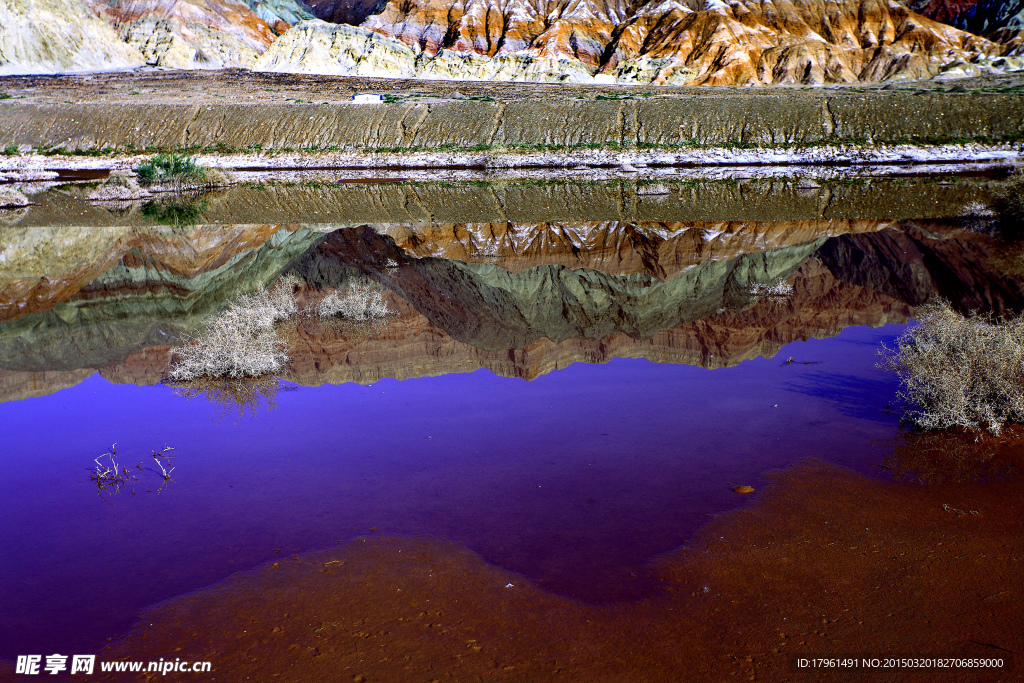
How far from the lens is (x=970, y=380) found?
305 inches

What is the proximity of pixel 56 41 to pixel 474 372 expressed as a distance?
235 feet

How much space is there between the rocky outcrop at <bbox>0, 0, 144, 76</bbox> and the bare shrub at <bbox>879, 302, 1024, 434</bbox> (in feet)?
243

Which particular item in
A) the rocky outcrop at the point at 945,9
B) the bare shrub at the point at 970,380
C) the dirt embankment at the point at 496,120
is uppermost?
the rocky outcrop at the point at 945,9

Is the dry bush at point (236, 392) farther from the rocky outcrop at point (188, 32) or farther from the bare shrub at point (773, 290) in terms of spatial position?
the rocky outcrop at point (188, 32)

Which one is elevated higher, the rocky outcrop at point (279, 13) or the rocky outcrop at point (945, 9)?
the rocky outcrop at point (945, 9)

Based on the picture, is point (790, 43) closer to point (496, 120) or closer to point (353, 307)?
point (496, 120)

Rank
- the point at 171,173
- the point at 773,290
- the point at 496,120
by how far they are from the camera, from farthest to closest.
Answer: the point at 496,120, the point at 171,173, the point at 773,290

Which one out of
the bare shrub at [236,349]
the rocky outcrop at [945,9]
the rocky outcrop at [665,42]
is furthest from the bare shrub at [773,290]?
the rocky outcrop at [945,9]

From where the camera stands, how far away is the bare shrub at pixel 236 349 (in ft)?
32.4

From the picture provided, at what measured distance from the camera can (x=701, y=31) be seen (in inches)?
2936

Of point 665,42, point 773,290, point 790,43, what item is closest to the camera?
point 773,290

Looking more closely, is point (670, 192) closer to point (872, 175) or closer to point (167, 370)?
point (872, 175)

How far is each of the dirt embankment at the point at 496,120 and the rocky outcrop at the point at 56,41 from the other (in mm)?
14642

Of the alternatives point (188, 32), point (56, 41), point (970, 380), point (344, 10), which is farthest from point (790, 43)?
point (970, 380)
